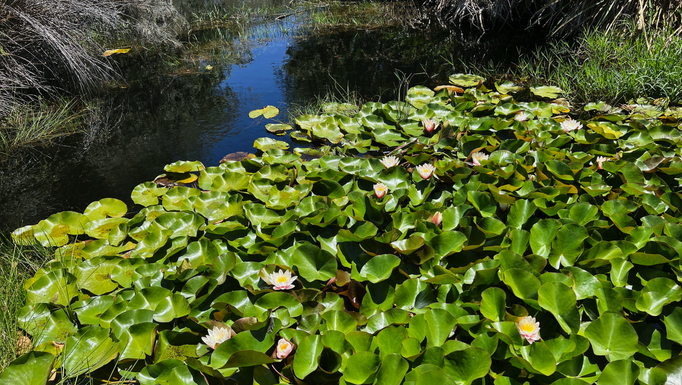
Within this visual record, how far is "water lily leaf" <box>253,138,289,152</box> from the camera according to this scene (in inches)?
97.0

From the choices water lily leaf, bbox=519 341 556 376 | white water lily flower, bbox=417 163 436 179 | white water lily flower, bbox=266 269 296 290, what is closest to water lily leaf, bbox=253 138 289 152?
white water lily flower, bbox=417 163 436 179

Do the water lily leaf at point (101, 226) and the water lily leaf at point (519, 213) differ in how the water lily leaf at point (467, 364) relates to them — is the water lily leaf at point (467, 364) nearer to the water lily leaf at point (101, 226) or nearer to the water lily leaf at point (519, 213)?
the water lily leaf at point (519, 213)

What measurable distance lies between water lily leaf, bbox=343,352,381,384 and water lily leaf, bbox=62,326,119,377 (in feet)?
2.13

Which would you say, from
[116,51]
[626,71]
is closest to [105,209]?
[626,71]

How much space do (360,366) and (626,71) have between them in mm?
2917

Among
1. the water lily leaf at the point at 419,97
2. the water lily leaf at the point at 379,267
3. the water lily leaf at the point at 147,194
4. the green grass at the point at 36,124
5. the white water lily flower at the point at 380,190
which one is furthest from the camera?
the water lily leaf at the point at 419,97

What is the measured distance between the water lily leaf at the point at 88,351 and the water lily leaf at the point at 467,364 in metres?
0.89

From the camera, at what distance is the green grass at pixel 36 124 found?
2.74 metres

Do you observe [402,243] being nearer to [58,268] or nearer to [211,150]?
[58,268]

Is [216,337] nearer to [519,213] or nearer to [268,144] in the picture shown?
[519,213]

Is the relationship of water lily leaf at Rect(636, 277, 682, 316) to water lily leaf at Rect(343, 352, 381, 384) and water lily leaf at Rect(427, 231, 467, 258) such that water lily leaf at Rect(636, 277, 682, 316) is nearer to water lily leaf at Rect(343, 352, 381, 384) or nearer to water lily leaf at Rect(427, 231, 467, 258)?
water lily leaf at Rect(427, 231, 467, 258)

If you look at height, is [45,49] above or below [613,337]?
above

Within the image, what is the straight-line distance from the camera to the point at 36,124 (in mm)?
2875

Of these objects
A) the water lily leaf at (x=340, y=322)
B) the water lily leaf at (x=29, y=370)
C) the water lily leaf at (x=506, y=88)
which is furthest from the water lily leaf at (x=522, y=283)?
the water lily leaf at (x=506, y=88)
